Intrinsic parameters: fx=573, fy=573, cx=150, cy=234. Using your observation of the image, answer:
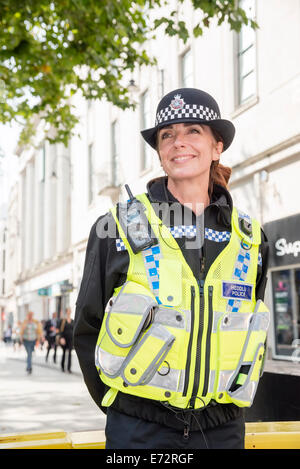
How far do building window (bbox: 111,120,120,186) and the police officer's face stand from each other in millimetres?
20536

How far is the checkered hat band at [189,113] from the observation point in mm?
2146

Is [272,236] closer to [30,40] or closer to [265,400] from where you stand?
[30,40]

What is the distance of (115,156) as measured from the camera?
77.9 ft

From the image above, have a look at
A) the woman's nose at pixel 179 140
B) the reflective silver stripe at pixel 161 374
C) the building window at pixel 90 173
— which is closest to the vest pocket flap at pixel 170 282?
the reflective silver stripe at pixel 161 374

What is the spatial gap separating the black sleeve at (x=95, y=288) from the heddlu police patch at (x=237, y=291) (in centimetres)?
36

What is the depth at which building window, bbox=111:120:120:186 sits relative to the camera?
2298 centimetres

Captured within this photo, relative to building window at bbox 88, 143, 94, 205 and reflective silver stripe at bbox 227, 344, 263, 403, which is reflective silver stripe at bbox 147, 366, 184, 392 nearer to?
reflective silver stripe at bbox 227, 344, 263, 403

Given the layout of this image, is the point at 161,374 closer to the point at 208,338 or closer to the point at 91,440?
the point at 208,338

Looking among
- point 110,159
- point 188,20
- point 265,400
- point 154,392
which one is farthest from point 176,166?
point 110,159

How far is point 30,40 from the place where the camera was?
30.9 feet

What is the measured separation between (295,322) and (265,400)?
7.12m

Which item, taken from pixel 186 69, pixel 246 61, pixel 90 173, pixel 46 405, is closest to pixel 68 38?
pixel 246 61

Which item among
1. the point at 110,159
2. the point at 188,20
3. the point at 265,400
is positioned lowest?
the point at 265,400

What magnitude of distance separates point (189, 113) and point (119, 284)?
69 centimetres
